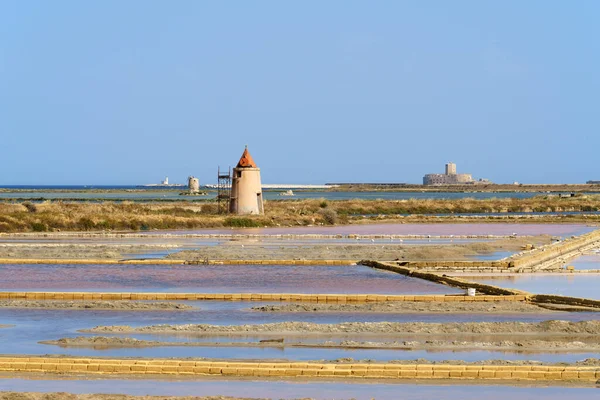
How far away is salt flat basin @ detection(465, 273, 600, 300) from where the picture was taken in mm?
20562

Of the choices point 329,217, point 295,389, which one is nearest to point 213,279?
point 295,389

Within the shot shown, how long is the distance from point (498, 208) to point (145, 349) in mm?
64057

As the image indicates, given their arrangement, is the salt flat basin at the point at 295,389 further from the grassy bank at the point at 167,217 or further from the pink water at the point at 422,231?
the grassy bank at the point at 167,217

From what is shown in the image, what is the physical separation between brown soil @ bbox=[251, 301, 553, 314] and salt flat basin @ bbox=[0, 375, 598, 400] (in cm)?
633

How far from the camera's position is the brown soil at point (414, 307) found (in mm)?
17438

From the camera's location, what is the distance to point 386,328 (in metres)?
15.0

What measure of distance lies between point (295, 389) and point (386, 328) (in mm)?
4451

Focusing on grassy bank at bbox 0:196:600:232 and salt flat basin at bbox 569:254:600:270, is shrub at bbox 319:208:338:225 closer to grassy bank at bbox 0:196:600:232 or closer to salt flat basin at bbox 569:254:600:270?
grassy bank at bbox 0:196:600:232

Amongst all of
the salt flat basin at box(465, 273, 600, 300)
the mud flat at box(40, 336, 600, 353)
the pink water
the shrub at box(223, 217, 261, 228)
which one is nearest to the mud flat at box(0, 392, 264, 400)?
the mud flat at box(40, 336, 600, 353)

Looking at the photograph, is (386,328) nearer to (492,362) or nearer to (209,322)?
(209,322)

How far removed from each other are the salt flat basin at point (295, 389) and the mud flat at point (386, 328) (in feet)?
11.7

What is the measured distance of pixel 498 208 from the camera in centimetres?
7494

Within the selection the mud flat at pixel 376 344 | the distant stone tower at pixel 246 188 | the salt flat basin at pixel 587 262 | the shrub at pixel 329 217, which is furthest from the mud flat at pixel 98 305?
the shrub at pixel 329 217

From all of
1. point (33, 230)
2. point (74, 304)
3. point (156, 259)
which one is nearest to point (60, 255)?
point (156, 259)
